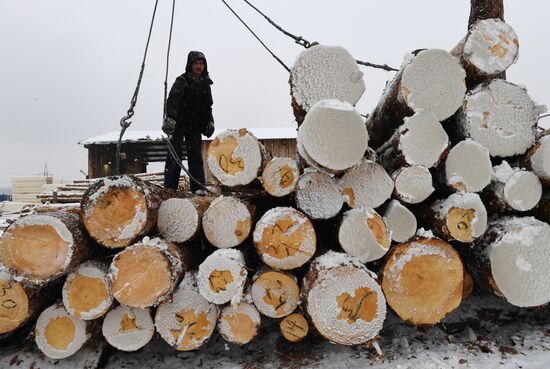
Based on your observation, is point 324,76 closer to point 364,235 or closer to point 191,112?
point 364,235

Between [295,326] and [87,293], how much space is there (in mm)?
1143

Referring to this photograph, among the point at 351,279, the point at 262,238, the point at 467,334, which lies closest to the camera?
the point at 351,279

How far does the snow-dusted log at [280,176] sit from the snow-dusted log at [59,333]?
4.29ft

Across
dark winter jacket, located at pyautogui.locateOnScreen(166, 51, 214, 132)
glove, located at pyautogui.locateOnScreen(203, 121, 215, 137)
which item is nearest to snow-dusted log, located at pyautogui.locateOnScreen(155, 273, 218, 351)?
dark winter jacket, located at pyautogui.locateOnScreen(166, 51, 214, 132)

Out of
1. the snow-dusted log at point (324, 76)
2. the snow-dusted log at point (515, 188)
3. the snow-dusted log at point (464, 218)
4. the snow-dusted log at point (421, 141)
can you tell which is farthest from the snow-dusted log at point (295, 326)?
the snow-dusted log at point (515, 188)

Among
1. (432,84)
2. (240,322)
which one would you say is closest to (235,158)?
(240,322)

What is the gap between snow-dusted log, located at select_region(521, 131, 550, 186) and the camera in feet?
6.04

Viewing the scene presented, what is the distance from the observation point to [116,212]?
177cm

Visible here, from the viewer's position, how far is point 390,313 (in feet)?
6.90

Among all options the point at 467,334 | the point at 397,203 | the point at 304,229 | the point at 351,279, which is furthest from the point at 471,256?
the point at 304,229

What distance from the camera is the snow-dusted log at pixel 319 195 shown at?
178cm

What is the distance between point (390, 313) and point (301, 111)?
4.49ft

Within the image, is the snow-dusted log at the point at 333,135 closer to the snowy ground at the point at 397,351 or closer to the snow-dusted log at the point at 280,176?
the snow-dusted log at the point at 280,176

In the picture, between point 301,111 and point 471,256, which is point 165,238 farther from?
point 471,256
